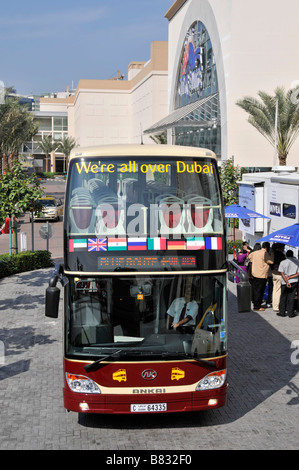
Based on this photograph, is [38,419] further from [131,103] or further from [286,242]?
[131,103]

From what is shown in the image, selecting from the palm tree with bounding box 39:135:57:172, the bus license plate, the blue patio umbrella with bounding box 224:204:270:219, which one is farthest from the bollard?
the palm tree with bounding box 39:135:57:172

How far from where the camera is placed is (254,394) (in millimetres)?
10102

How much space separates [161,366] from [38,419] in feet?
7.00

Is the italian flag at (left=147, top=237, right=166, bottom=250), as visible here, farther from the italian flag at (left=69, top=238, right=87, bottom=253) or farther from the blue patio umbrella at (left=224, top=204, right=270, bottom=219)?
the blue patio umbrella at (left=224, top=204, right=270, bottom=219)

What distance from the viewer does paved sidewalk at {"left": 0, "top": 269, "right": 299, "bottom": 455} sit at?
26.8ft

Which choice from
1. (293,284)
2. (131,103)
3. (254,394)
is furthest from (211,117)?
(131,103)

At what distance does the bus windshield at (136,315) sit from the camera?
26.3 ft

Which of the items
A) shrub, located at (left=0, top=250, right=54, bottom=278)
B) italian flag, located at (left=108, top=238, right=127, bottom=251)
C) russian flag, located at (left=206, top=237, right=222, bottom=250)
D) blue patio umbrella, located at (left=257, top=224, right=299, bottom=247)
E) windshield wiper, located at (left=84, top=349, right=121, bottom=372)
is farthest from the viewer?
shrub, located at (left=0, top=250, right=54, bottom=278)

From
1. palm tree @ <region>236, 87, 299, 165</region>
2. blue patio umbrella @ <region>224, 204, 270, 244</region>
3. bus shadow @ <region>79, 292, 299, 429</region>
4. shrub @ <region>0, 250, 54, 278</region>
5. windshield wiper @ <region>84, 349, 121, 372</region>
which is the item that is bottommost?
bus shadow @ <region>79, 292, 299, 429</region>

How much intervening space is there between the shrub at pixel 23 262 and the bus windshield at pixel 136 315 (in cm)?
1337

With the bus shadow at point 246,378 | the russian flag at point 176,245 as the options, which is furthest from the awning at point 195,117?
the russian flag at point 176,245

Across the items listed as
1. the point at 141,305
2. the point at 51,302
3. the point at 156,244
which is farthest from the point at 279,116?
the point at 51,302

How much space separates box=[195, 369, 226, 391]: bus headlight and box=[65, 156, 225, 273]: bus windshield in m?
1.38

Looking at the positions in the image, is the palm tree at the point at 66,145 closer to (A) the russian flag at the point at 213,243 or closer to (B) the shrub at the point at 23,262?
(B) the shrub at the point at 23,262
